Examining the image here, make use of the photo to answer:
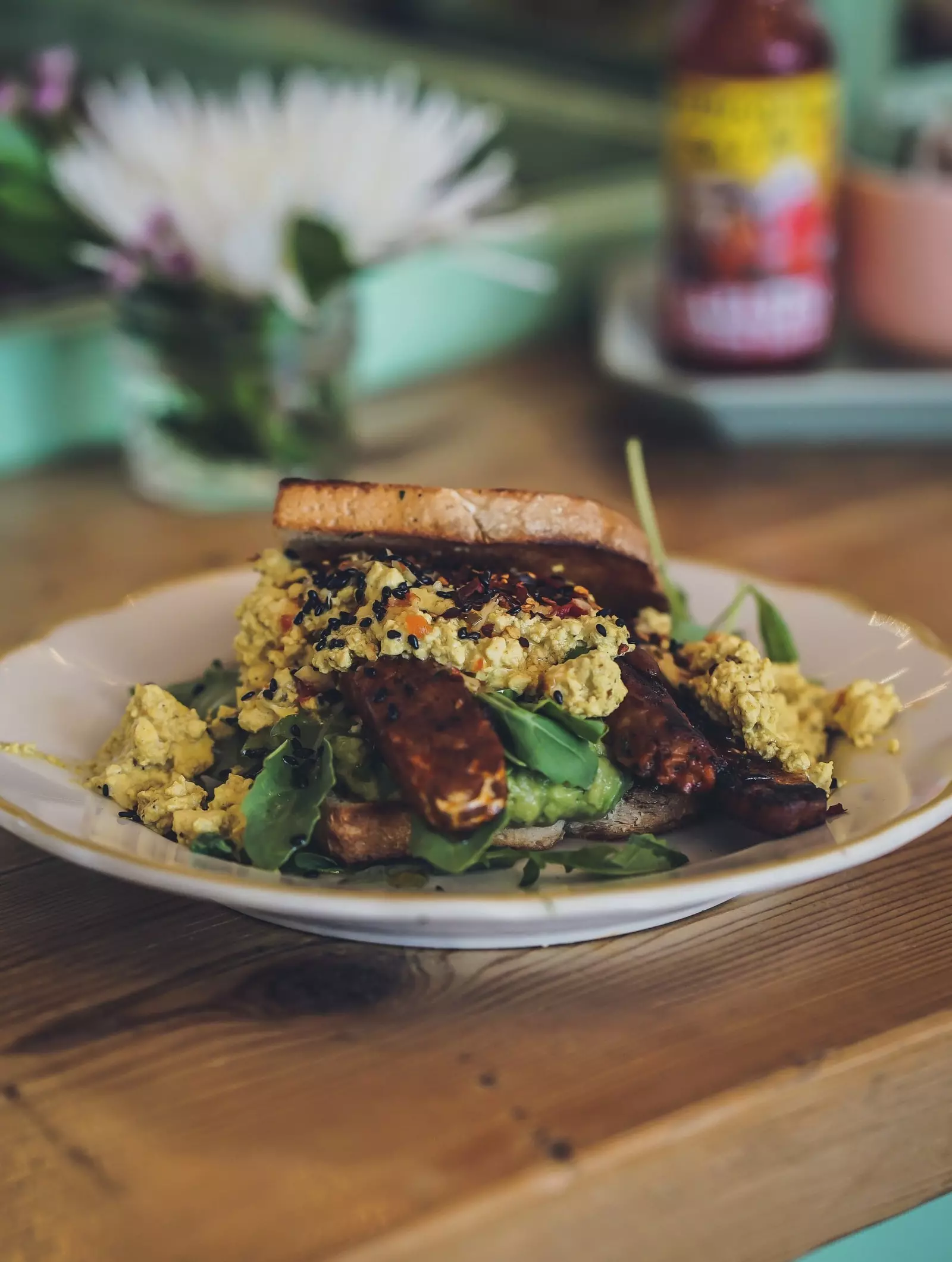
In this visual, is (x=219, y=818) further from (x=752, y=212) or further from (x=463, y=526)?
(x=752, y=212)

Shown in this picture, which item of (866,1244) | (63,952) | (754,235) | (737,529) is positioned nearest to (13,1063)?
(63,952)

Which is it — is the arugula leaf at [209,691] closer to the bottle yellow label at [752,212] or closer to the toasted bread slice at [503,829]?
the toasted bread slice at [503,829]

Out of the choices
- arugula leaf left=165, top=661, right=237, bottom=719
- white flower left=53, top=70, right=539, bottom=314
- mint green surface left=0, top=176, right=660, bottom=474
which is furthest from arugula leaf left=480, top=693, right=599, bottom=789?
mint green surface left=0, top=176, right=660, bottom=474

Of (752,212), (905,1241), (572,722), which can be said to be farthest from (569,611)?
(752,212)

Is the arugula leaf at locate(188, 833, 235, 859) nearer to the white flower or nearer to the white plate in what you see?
the white plate

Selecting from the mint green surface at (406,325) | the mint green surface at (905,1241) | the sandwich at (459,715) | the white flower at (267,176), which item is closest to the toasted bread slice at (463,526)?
the sandwich at (459,715)


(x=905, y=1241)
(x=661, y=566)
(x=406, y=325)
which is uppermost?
(x=661, y=566)
